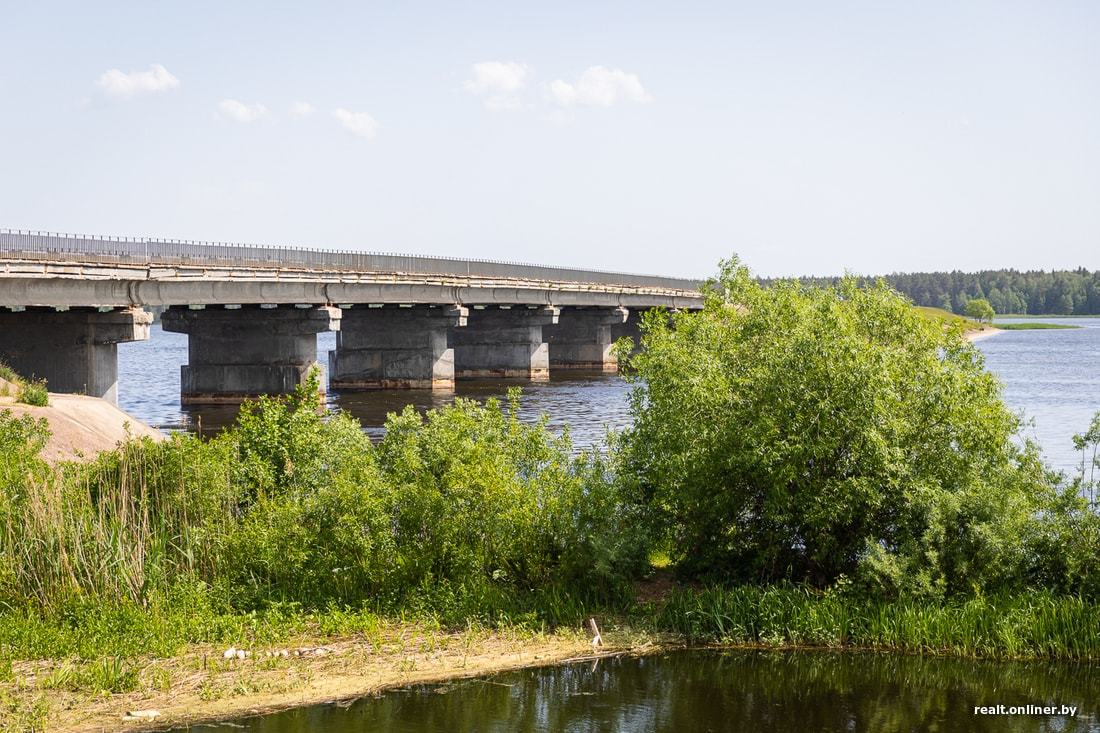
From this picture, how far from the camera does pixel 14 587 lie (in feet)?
59.1

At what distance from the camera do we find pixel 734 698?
1638 centimetres

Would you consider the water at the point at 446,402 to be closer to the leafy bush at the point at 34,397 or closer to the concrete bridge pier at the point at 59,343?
the concrete bridge pier at the point at 59,343

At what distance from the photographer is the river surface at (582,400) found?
166 ft

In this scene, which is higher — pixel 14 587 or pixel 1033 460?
pixel 1033 460

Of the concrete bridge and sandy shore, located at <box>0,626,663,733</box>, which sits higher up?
the concrete bridge

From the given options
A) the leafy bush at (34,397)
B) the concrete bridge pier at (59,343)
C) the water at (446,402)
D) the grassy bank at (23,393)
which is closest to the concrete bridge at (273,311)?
the concrete bridge pier at (59,343)

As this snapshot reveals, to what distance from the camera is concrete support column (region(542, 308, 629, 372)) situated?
344 feet

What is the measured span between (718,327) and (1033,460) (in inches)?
240

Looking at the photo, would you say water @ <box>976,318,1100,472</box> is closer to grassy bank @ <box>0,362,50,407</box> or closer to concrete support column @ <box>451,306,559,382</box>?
grassy bank @ <box>0,362,50,407</box>

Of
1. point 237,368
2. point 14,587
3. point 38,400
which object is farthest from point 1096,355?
point 14,587

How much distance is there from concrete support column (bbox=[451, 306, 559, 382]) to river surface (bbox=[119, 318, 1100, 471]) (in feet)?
9.03

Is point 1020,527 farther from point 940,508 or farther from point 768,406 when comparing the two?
point 768,406

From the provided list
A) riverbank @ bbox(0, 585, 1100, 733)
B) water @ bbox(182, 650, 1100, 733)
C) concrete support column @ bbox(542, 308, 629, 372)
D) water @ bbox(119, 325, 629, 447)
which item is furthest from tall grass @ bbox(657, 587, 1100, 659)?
concrete support column @ bbox(542, 308, 629, 372)

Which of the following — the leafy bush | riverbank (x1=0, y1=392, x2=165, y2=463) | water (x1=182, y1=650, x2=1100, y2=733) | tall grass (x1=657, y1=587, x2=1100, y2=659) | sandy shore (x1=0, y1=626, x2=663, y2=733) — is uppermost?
the leafy bush
